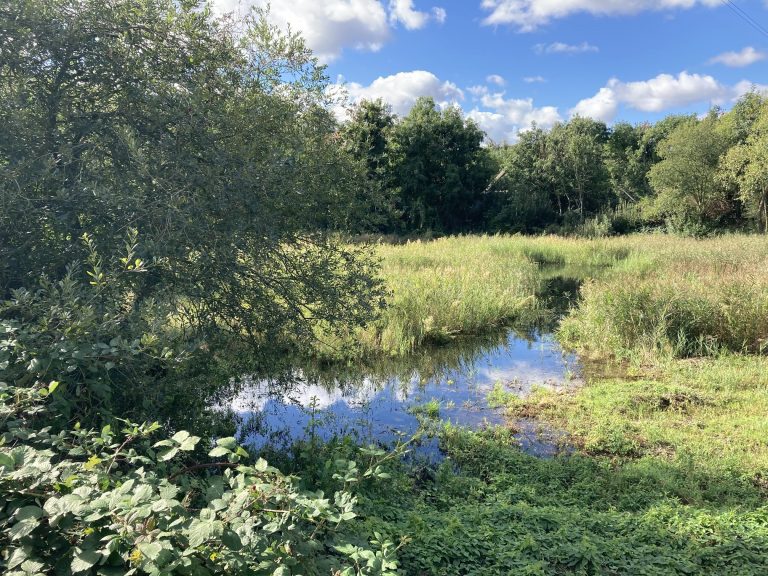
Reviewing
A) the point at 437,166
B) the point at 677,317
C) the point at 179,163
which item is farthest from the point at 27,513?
the point at 437,166

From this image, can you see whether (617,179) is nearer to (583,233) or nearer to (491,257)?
(583,233)

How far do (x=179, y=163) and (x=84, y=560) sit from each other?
3.02 meters

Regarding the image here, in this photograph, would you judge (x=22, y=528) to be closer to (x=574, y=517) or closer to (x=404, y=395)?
(x=574, y=517)

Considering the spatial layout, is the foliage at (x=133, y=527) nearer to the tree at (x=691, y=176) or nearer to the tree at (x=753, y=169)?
the tree at (x=753, y=169)

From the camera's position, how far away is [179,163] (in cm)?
378

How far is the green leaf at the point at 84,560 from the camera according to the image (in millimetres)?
1321

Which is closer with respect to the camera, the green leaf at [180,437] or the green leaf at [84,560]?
the green leaf at [84,560]

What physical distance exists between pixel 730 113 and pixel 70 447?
131 ft

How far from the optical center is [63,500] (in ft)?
4.66

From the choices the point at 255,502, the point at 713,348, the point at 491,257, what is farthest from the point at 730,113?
the point at 255,502

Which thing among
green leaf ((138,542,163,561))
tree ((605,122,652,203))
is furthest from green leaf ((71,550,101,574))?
tree ((605,122,652,203))

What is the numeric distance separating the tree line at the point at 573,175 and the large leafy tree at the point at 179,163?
68.3 ft

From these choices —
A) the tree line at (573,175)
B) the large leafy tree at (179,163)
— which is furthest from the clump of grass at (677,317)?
the tree line at (573,175)

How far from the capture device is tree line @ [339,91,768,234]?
28797mm
